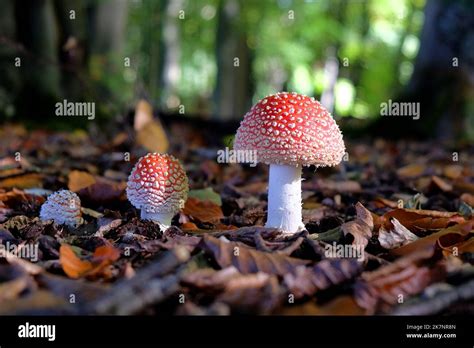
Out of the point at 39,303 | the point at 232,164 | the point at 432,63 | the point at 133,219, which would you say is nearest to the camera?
the point at 39,303

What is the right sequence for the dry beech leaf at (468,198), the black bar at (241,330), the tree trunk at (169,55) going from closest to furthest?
1. the black bar at (241,330)
2. the dry beech leaf at (468,198)
3. the tree trunk at (169,55)

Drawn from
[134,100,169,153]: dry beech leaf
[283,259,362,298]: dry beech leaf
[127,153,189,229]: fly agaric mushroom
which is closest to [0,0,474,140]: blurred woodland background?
[134,100,169,153]: dry beech leaf

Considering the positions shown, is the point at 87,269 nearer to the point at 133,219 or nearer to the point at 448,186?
the point at 133,219

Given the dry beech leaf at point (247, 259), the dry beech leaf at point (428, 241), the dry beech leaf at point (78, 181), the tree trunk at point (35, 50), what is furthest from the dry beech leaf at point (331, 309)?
the tree trunk at point (35, 50)

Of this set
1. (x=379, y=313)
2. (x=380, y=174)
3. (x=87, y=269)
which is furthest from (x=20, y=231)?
(x=380, y=174)

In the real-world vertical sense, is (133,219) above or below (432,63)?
below

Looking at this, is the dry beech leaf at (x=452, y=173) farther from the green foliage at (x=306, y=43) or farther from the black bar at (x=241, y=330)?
the green foliage at (x=306, y=43)

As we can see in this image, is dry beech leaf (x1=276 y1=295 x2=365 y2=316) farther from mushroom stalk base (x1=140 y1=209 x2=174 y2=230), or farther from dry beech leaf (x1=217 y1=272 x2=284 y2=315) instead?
mushroom stalk base (x1=140 y1=209 x2=174 y2=230)
